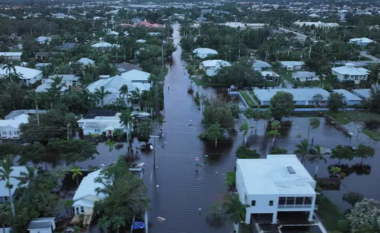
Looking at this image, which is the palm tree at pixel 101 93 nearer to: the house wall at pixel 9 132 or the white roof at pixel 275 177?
the house wall at pixel 9 132

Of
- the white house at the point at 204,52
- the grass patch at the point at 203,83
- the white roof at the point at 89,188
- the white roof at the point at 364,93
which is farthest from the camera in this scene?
the white house at the point at 204,52

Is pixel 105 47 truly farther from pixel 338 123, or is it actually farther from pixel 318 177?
pixel 318 177

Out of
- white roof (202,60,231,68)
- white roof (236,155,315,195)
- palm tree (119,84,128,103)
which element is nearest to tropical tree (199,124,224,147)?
white roof (236,155,315,195)

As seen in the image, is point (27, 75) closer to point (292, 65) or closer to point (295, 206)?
point (295, 206)

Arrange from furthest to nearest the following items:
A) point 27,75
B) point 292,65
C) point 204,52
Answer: point 204,52 → point 292,65 → point 27,75

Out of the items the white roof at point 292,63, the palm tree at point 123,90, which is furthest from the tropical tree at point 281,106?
the white roof at point 292,63

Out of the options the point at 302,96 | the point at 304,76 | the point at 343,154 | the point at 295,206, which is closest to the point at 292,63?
the point at 304,76
